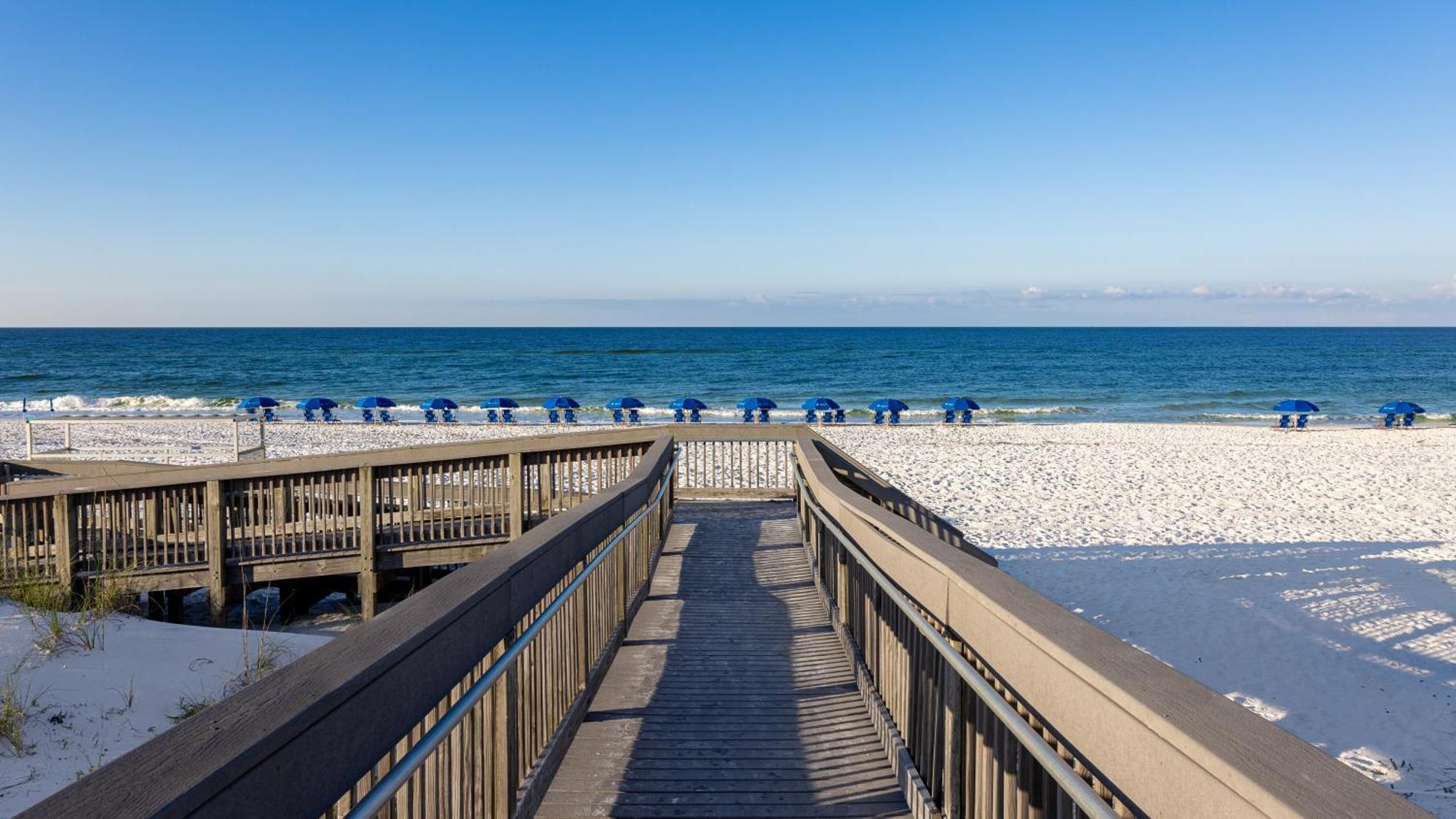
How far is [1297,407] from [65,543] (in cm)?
3528

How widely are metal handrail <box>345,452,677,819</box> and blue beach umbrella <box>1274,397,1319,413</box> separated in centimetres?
3400

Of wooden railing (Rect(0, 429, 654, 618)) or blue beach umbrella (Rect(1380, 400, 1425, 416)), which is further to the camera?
blue beach umbrella (Rect(1380, 400, 1425, 416))

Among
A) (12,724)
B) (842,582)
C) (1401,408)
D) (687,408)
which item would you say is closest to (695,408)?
(687,408)

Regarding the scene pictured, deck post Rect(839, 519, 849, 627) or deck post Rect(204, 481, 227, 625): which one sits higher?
deck post Rect(839, 519, 849, 627)

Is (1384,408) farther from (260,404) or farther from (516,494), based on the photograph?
(260,404)

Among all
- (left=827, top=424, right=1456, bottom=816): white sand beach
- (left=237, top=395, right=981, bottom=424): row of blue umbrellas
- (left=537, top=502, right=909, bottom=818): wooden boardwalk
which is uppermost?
(left=537, top=502, right=909, bottom=818): wooden boardwalk

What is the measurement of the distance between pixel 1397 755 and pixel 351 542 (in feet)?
32.5

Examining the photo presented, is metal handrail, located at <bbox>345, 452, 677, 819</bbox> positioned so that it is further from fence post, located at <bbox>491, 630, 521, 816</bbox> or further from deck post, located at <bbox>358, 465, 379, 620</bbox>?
deck post, located at <bbox>358, 465, 379, 620</bbox>

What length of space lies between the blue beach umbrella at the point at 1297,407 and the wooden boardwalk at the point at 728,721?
30.7 m

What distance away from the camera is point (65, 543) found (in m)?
8.76

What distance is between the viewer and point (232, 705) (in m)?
1.54

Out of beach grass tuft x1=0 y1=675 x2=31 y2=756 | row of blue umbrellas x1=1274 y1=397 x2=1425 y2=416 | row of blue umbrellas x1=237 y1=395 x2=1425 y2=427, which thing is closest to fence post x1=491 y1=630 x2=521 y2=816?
beach grass tuft x1=0 y1=675 x2=31 y2=756

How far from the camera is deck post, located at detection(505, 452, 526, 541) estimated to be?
9.34 metres

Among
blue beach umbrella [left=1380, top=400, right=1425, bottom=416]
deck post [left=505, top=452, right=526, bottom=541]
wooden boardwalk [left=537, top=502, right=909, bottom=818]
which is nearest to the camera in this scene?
wooden boardwalk [left=537, top=502, right=909, bottom=818]
